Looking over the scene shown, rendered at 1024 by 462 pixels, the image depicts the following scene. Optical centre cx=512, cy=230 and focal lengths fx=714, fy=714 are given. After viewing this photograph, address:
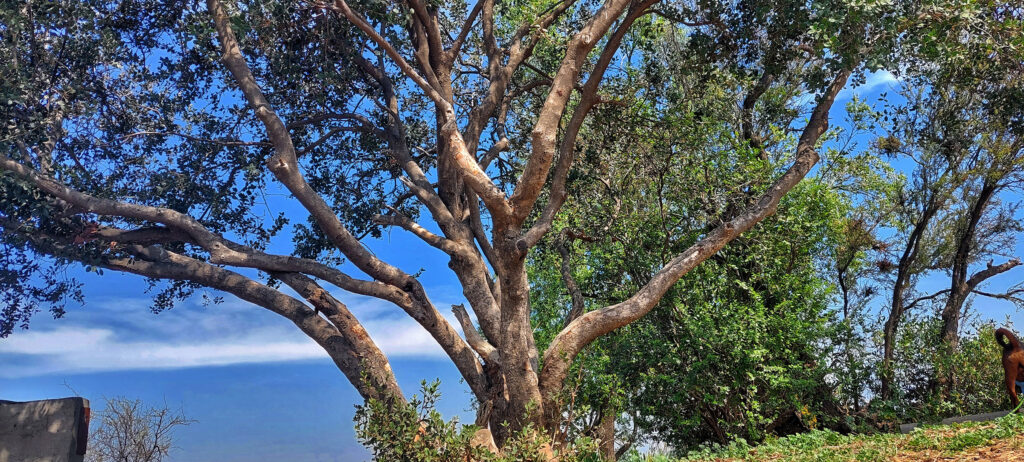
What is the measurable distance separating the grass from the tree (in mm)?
2559

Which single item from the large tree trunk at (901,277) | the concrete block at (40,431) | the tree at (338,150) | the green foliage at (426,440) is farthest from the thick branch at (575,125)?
the large tree trunk at (901,277)

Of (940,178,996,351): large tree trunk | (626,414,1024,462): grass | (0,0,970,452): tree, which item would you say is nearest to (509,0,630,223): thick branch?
(0,0,970,452): tree

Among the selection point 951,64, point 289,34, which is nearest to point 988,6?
point 951,64

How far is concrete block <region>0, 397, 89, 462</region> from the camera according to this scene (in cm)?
993

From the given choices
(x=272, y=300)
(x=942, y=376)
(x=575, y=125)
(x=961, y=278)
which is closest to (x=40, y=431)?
(x=272, y=300)

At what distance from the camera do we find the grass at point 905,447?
7883 millimetres

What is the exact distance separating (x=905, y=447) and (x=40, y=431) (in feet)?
37.6

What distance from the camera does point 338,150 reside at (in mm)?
13773

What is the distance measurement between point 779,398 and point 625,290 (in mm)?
3428

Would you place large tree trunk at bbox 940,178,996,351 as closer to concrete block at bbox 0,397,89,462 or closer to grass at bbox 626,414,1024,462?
grass at bbox 626,414,1024,462

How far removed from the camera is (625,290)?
558 inches

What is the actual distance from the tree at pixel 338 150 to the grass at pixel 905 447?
256cm

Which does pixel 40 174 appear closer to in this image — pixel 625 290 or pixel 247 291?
pixel 247 291

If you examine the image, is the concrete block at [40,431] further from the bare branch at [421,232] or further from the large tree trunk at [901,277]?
the large tree trunk at [901,277]
